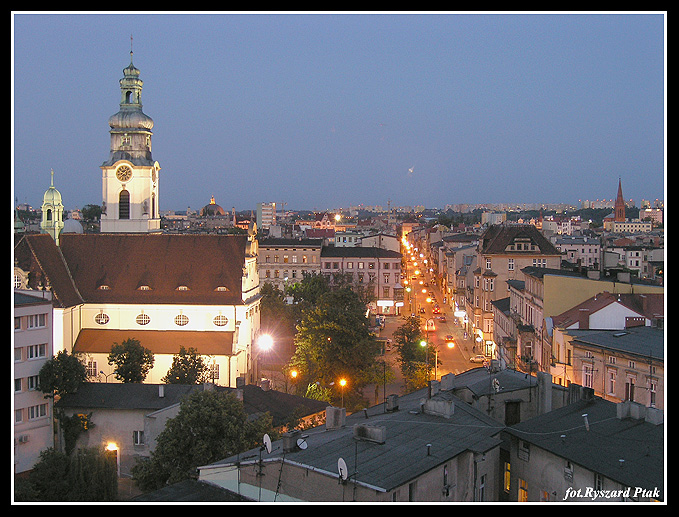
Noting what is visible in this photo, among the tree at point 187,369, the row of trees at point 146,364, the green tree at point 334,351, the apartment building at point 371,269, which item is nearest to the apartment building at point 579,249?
the apartment building at point 371,269

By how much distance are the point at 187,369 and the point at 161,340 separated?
5625 mm

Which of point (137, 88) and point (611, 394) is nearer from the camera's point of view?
point (611, 394)

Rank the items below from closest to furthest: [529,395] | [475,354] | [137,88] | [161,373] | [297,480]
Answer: [297,480] < [529,395] < [161,373] < [475,354] < [137,88]

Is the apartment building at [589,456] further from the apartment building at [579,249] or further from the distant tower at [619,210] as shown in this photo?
the distant tower at [619,210]

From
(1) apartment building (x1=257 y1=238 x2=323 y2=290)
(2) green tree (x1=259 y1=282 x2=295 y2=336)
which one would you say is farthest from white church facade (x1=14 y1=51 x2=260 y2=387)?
(1) apartment building (x1=257 y1=238 x2=323 y2=290)

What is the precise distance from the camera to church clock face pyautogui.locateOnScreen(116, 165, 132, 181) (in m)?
66.1

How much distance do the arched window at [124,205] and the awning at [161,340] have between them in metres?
15.8

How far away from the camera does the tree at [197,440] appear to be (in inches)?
1057

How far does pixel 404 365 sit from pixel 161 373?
15890mm

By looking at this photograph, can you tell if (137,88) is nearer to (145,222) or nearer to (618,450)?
(145,222)

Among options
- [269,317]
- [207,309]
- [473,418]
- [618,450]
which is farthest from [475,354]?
[618,450]

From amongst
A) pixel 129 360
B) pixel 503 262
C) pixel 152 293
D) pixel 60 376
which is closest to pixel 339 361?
pixel 129 360

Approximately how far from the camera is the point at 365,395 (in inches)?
1980

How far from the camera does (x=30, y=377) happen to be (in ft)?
126
